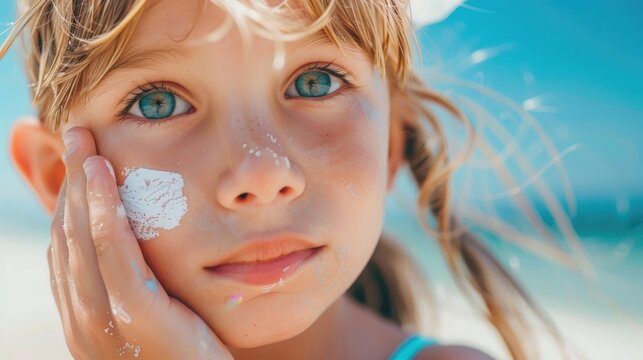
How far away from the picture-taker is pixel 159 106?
1635mm

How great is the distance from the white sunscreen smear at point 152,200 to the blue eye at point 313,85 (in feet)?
1.13

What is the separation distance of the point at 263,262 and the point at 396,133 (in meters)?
0.91

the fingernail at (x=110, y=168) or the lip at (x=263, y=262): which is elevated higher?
the fingernail at (x=110, y=168)

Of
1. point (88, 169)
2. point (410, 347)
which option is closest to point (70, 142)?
point (88, 169)

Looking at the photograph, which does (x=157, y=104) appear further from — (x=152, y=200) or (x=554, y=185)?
(x=554, y=185)

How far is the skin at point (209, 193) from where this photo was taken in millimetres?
1536

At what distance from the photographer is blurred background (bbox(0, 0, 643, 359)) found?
10.9 feet

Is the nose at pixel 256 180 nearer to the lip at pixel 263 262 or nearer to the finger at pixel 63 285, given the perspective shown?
the lip at pixel 263 262

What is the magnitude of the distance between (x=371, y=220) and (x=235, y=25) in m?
0.57

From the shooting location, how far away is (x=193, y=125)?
62.5 inches

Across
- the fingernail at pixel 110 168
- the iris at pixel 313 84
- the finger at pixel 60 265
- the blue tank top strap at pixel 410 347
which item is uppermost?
the iris at pixel 313 84

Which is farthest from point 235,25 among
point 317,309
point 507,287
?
point 507,287

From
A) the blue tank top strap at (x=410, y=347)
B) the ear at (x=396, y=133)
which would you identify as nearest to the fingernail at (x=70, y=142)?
the ear at (x=396, y=133)

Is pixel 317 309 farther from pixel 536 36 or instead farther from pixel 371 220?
pixel 536 36
